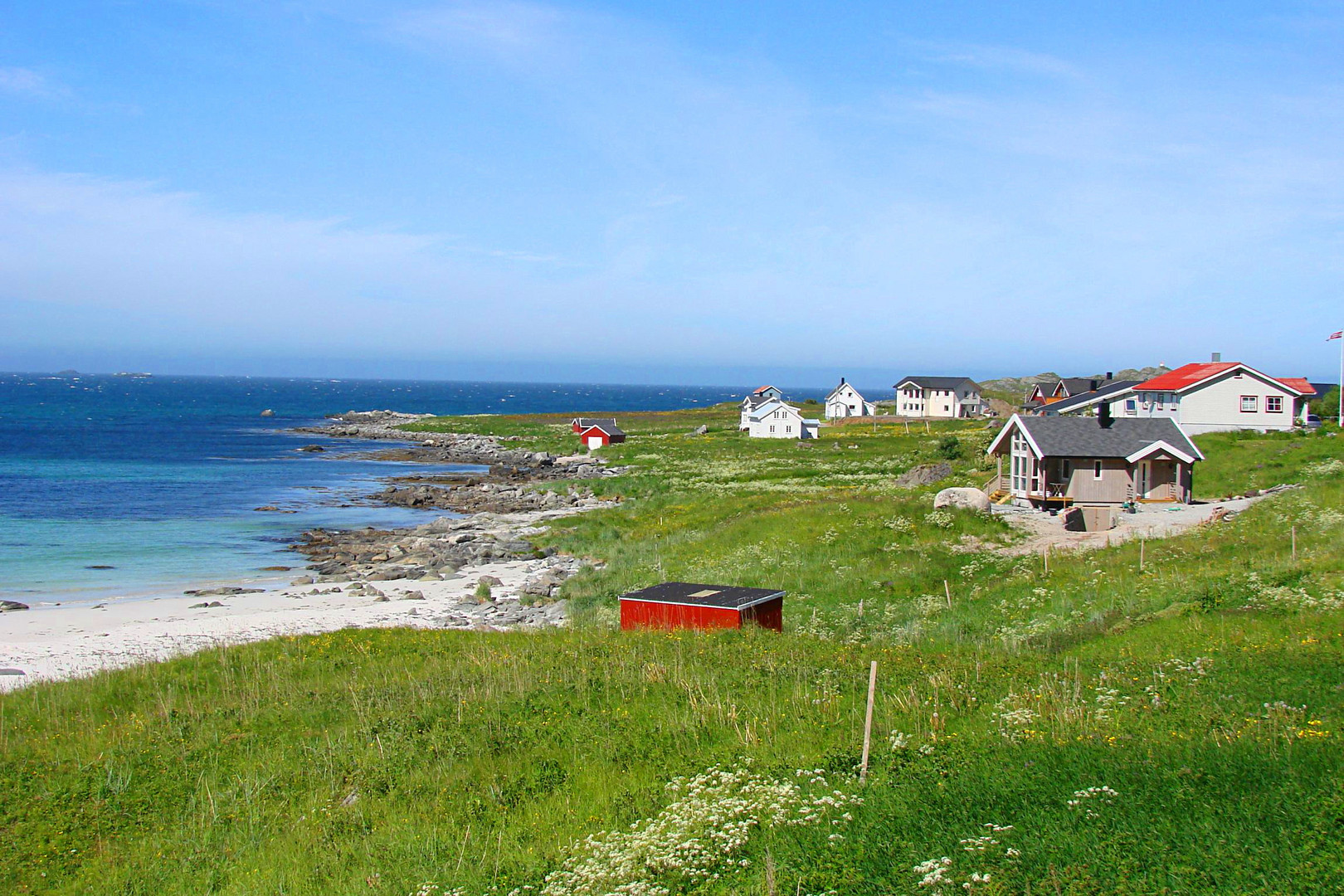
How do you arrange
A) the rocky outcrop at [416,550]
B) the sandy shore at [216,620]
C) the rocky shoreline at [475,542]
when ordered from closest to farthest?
the sandy shore at [216,620] < the rocky shoreline at [475,542] < the rocky outcrop at [416,550]

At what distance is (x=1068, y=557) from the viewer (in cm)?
2753

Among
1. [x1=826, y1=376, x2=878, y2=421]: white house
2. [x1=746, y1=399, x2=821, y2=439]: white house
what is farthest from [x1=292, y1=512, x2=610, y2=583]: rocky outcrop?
[x1=826, y1=376, x2=878, y2=421]: white house

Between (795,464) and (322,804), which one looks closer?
(322,804)

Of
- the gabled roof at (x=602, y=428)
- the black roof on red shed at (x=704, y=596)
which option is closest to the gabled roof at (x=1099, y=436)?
the black roof on red shed at (x=704, y=596)

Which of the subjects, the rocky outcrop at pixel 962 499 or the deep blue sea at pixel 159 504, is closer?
the rocky outcrop at pixel 962 499

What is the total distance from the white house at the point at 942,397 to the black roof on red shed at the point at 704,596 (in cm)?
10072

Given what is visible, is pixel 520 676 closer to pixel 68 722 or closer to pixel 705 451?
pixel 68 722

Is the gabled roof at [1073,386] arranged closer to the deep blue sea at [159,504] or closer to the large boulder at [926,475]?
the large boulder at [926,475]

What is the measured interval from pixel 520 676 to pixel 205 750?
16.7 ft

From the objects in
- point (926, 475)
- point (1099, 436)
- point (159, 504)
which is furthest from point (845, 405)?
point (159, 504)

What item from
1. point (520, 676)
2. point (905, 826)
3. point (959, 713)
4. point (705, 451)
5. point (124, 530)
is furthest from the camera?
point (705, 451)

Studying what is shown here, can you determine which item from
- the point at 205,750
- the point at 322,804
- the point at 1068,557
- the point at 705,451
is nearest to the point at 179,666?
the point at 205,750

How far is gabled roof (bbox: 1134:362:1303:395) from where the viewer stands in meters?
54.9

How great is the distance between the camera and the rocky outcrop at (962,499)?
3428cm
